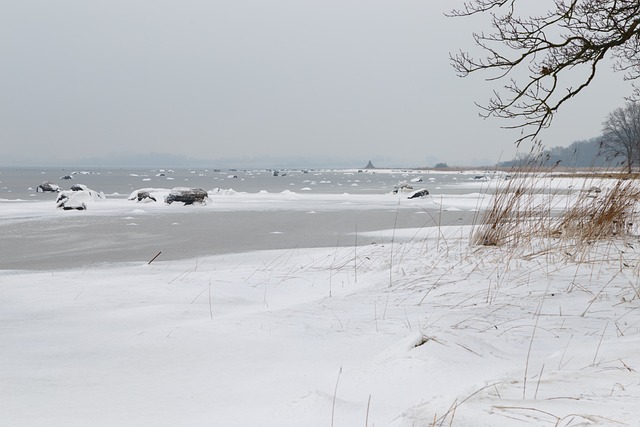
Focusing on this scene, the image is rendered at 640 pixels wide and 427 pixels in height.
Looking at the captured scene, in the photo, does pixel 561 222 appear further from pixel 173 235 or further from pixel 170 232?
pixel 170 232


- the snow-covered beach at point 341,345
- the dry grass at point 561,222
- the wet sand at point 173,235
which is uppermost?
the dry grass at point 561,222

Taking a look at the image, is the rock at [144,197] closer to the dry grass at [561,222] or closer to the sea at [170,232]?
the sea at [170,232]

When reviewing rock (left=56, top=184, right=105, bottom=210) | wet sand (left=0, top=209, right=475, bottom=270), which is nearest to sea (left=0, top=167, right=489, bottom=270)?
wet sand (left=0, top=209, right=475, bottom=270)

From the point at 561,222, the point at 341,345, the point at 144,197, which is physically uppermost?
the point at 561,222

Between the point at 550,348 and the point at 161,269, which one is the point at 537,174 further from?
the point at 161,269

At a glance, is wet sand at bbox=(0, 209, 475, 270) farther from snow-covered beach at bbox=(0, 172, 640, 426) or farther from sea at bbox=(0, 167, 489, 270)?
snow-covered beach at bbox=(0, 172, 640, 426)

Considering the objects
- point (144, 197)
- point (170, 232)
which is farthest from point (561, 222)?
point (144, 197)

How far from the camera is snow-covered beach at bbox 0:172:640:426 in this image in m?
1.59

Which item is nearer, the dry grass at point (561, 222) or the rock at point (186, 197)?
the dry grass at point (561, 222)

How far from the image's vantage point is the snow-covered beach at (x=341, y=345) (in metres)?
1.59

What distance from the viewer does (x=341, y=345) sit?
2.45m

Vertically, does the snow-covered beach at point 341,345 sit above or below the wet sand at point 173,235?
above

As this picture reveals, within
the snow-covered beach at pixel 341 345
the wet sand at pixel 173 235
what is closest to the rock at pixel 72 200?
the wet sand at pixel 173 235

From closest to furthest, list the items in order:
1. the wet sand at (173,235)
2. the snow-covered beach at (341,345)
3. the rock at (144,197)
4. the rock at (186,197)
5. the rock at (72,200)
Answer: the snow-covered beach at (341,345) < the wet sand at (173,235) < the rock at (72,200) < the rock at (186,197) < the rock at (144,197)
